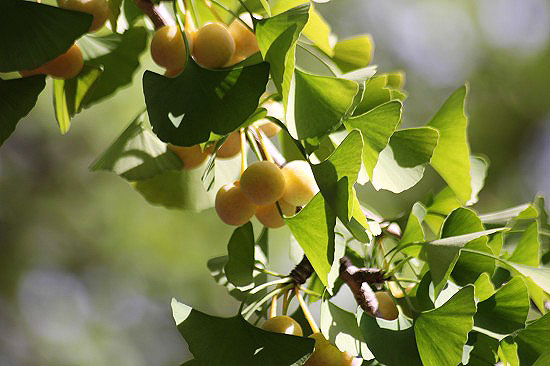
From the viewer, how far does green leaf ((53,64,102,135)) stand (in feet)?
1.45

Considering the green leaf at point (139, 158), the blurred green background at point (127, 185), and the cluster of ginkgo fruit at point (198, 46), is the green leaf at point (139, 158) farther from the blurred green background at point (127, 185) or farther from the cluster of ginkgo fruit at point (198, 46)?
the blurred green background at point (127, 185)

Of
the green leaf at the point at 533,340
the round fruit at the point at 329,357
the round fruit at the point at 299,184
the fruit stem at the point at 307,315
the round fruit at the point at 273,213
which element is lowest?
the green leaf at the point at 533,340

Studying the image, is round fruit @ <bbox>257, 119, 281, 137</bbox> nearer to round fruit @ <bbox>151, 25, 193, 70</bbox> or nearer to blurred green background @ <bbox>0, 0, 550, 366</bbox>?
round fruit @ <bbox>151, 25, 193, 70</bbox>


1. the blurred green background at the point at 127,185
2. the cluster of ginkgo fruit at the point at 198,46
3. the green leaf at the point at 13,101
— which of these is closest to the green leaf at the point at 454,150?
the cluster of ginkgo fruit at the point at 198,46

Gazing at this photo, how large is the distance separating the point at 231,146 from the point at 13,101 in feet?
0.44

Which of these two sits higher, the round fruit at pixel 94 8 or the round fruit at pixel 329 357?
the round fruit at pixel 94 8

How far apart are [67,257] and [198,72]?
2446 millimetres

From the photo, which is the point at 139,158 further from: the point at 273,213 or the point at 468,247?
the point at 468,247

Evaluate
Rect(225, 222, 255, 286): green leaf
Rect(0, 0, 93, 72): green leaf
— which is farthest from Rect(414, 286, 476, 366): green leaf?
Rect(0, 0, 93, 72): green leaf

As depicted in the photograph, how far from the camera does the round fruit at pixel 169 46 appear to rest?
0.40m

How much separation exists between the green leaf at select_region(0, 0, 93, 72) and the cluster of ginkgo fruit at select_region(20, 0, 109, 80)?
0.03m

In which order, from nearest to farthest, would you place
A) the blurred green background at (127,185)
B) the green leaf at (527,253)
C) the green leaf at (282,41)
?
1. the green leaf at (282,41)
2. the green leaf at (527,253)
3. the blurred green background at (127,185)

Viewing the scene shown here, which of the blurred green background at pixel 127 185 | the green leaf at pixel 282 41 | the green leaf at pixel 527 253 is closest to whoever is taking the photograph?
the green leaf at pixel 282 41

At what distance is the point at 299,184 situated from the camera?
396mm
